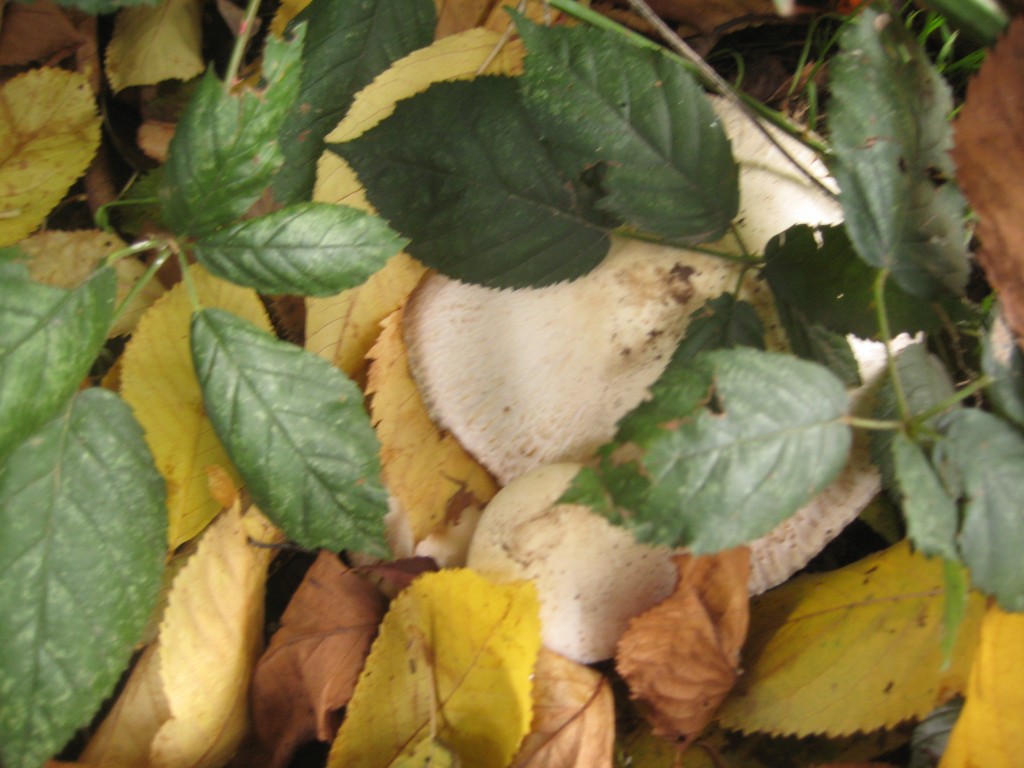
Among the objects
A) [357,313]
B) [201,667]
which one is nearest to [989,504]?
[357,313]

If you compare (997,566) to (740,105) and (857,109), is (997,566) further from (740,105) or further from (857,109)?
(740,105)

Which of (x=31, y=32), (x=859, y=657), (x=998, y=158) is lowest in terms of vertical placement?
(x=31, y=32)

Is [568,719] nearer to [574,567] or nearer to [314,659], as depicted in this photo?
[574,567]

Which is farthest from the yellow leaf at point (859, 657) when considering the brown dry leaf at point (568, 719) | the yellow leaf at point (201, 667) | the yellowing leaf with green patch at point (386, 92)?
the yellowing leaf with green patch at point (386, 92)

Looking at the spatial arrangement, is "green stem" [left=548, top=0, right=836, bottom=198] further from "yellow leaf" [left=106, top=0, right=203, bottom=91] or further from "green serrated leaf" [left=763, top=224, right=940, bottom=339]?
"yellow leaf" [left=106, top=0, right=203, bottom=91]

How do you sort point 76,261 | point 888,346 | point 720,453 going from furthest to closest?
point 76,261
point 888,346
point 720,453

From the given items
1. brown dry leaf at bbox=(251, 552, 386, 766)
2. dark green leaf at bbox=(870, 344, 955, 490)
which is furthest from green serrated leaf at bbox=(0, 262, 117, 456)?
dark green leaf at bbox=(870, 344, 955, 490)
